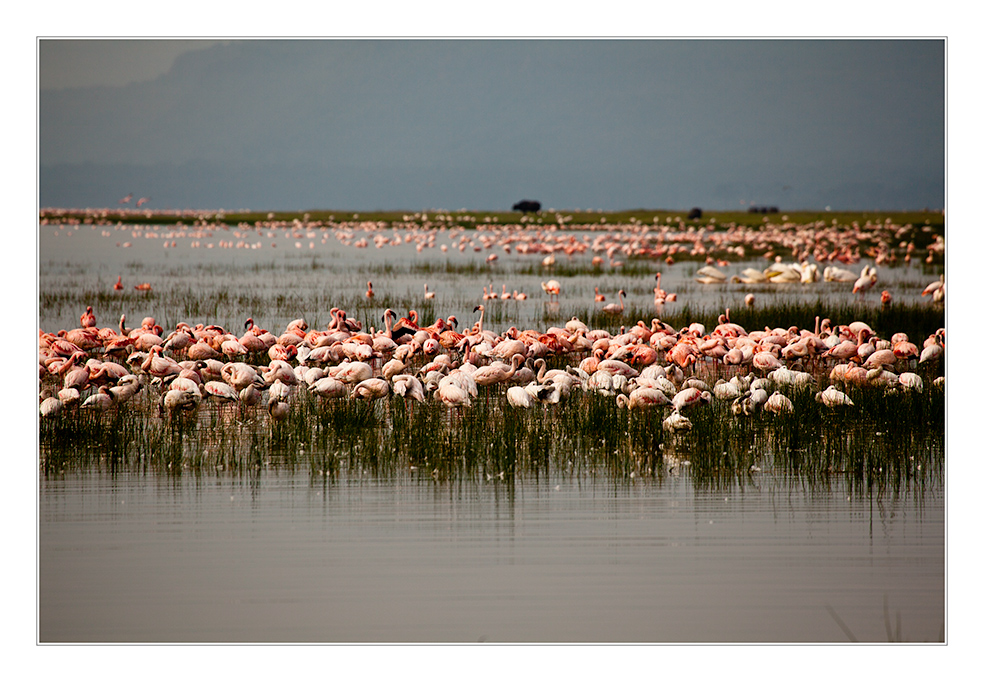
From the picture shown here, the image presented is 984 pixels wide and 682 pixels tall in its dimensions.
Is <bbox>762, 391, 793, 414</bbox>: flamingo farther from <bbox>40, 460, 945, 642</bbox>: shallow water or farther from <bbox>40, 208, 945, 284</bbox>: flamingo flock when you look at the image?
<bbox>40, 208, 945, 284</bbox>: flamingo flock

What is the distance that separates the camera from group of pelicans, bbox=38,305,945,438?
675 cm

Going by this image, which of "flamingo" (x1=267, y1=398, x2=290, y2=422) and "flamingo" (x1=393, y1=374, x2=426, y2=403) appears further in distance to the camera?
"flamingo" (x1=393, y1=374, x2=426, y2=403)

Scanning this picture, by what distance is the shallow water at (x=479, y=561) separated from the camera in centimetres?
421

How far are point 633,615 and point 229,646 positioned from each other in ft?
5.70

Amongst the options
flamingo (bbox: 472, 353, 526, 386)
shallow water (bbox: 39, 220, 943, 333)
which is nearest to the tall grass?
flamingo (bbox: 472, 353, 526, 386)

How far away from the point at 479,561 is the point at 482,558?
3 cm

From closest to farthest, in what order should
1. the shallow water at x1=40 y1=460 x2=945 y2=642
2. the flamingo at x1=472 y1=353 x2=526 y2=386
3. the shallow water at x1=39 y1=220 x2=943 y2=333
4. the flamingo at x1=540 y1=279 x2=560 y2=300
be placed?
the shallow water at x1=40 y1=460 x2=945 y2=642 < the flamingo at x1=472 y1=353 x2=526 y2=386 < the shallow water at x1=39 y1=220 x2=943 y2=333 < the flamingo at x1=540 y1=279 x2=560 y2=300

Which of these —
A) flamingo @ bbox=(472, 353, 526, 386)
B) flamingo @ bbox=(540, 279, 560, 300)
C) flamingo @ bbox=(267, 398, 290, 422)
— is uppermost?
flamingo @ bbox=(540, 279, 560, 300)

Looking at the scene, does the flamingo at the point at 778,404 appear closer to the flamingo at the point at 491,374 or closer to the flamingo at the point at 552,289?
the flamingo at the point at 491,374

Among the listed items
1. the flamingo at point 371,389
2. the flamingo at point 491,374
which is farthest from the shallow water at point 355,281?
the flamingo at point 491,374

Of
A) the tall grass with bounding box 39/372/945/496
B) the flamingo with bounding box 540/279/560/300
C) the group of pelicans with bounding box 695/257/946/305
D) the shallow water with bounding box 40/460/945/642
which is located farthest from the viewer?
the group of pelicans with bounding box 695/257/946/305

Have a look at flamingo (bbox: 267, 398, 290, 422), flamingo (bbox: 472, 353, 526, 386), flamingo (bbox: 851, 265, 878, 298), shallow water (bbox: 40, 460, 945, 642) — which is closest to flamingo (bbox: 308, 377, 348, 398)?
flamingo (bbox: 267, 398, 290, 422)

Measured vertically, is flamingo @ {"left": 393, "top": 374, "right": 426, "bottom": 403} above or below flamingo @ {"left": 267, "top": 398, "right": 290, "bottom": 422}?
above
